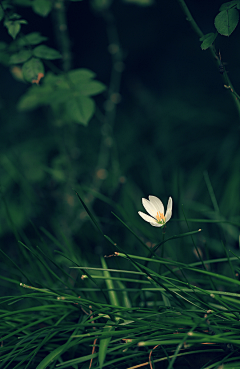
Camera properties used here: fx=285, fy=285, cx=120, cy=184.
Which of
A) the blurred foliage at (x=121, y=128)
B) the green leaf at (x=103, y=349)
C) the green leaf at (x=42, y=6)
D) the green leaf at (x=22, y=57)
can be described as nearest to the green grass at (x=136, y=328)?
the green leaf at (x=103, y=349)

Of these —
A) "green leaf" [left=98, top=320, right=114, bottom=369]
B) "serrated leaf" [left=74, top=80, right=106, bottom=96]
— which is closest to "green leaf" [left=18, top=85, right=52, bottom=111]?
"serrated leaf" [left=74, top=80, right=106, bottom=96]

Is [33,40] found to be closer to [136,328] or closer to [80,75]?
[80,75]

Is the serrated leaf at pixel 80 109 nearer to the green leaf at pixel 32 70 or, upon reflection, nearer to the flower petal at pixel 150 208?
the green leaf at pixel 32 70

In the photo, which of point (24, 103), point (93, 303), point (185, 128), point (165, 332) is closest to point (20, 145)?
point (24, 103)

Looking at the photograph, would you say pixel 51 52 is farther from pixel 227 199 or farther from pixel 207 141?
pixel 207 141

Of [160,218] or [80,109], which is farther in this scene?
[80,109]

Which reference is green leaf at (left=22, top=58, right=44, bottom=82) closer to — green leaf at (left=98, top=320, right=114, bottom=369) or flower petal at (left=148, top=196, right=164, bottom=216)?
flower petal at (left=148, top=196, right=164, bottom=216)

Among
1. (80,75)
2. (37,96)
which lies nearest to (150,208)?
(80,75)
